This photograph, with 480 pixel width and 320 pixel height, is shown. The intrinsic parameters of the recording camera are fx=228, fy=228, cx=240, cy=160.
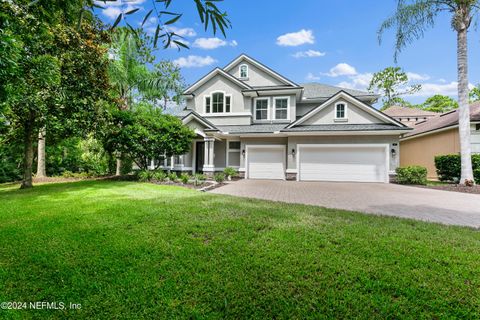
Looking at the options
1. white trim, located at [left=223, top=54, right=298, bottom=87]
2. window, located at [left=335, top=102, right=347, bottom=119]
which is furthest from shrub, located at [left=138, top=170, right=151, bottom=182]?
window, located at [left=335, top=102, right=347, bottom=119]

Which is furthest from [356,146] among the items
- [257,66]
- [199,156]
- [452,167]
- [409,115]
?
[409,115]

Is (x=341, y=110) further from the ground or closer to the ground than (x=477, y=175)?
further from the ground

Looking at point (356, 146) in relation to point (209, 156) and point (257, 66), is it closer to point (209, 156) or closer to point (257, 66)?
point (209, 156)

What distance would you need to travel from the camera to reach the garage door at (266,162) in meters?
15.3

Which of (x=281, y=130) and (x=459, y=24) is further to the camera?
(x=281, y=130)

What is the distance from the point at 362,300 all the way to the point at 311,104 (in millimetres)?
17097

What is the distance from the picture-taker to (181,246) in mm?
3451

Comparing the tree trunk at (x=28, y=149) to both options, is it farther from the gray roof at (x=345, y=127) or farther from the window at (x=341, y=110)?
the window at (x=341, y=110)

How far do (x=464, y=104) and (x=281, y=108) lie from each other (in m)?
9.83

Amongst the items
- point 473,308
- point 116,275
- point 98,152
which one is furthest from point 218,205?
point 98,152

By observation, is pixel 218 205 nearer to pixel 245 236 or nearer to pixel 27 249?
pixel 245 236

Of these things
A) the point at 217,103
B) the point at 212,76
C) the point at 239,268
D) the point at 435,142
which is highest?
the point at 212,76

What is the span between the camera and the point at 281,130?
1420 centimetres

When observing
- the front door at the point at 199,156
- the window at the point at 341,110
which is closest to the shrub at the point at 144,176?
the front door at the point at 199,156
